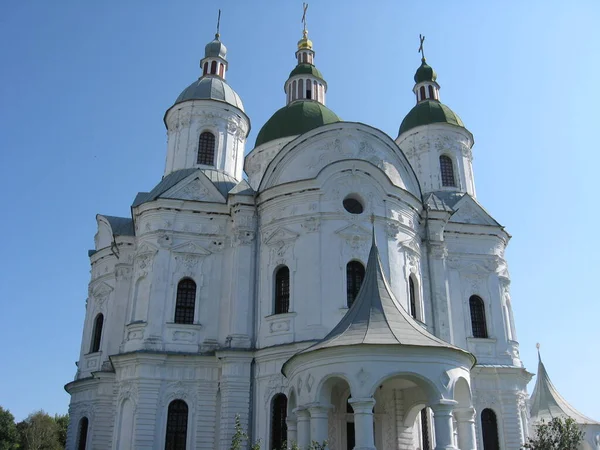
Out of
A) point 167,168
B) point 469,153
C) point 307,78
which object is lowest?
point 167,168

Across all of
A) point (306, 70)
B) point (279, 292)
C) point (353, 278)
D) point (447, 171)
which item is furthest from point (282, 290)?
point (306, 70)

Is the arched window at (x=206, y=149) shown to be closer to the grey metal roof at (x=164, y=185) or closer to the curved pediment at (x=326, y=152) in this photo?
the grey metal roof at (x=164, y=185)

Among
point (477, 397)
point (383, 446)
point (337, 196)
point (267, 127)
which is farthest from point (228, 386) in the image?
point (267, 127)

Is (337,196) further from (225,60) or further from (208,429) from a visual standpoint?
(225,60)

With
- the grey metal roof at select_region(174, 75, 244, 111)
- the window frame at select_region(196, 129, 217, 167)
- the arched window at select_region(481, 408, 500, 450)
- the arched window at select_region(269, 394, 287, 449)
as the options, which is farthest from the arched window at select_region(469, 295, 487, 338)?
the grey metal roof at select_region(174, 75, 244, 111)

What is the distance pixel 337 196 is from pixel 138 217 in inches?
304

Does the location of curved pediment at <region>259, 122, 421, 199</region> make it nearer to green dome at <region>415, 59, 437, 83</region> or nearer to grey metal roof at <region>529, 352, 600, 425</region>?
green dome at <region>415, 59, 437, 83</region>

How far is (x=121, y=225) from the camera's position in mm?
25250

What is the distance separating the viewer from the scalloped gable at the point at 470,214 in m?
25.3

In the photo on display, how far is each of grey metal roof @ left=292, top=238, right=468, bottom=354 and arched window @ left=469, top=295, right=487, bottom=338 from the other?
9.62m

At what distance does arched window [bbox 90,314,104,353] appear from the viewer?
24672 mm

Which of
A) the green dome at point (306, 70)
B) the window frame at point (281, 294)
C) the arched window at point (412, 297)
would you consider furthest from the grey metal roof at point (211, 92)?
the arched window at point (412, 297)

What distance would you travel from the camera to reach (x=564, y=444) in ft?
52.7

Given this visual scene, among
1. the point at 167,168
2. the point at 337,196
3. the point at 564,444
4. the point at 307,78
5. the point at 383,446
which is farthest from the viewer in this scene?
the point at 307,78
